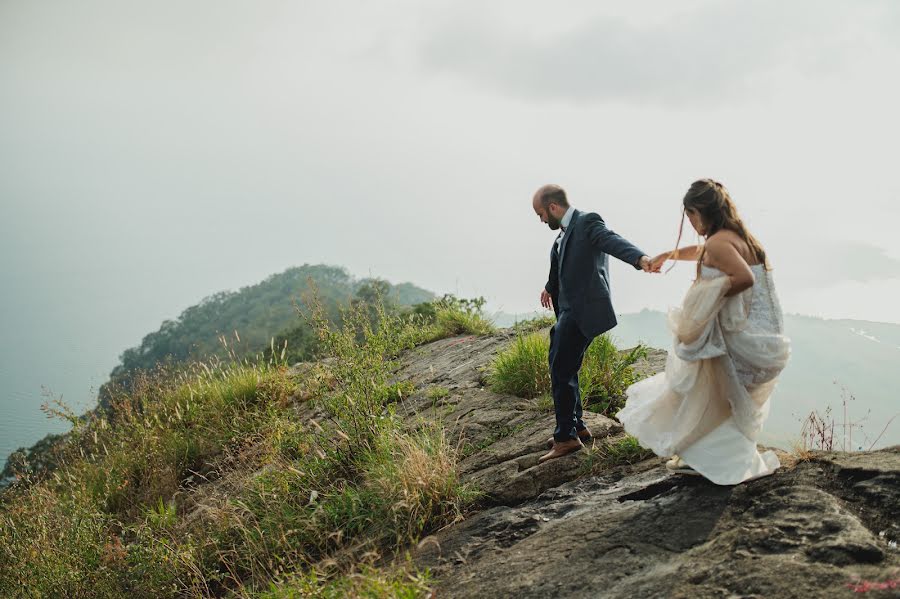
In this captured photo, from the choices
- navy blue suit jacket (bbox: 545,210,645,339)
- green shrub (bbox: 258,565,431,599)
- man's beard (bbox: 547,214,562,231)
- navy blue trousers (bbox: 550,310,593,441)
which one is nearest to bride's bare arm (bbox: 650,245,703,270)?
navy blue suit jacket (bbox: 545,210,645,339)

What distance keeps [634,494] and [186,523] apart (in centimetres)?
434

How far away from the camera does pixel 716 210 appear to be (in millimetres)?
3854

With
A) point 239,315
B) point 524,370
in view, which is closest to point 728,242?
point 524,370

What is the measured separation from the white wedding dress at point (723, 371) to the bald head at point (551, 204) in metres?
1.31

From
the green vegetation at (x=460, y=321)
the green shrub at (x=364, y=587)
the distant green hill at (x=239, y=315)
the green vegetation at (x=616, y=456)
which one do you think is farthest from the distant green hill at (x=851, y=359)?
the green shrub at (x=364, y=587)

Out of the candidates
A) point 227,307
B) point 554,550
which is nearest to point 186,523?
point 554,550

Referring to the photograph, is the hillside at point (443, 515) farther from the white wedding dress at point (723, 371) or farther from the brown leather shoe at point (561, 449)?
the white wedding dress at point (723, 371)

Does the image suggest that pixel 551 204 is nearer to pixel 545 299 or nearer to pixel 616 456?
pixel 545 299

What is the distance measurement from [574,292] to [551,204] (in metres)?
0.76

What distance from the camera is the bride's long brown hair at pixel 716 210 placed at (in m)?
3.86

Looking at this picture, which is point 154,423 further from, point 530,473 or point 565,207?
point 565,207

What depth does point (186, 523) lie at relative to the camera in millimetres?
5898

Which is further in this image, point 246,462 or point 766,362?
point 246,462

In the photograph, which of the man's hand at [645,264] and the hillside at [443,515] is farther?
the man's hand at [645,264]
